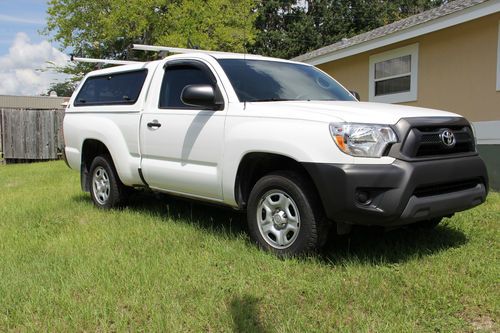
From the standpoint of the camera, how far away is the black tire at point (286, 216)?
13.6 feet

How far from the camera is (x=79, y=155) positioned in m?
7.12

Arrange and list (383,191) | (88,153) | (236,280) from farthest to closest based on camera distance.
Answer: (88,153) < (236,280) < (383,191)

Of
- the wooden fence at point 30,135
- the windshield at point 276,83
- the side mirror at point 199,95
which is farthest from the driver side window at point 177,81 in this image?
the wooden fence at point 30,135

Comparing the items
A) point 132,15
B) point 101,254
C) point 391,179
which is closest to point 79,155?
point 101,254

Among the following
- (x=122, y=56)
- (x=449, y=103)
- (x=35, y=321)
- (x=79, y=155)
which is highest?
(x=122, y=56)

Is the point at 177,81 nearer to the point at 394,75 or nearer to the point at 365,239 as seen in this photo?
the point at 365,239

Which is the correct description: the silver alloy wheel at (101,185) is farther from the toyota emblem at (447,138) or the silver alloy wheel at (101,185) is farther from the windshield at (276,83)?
the toyota emblem at (447,138)

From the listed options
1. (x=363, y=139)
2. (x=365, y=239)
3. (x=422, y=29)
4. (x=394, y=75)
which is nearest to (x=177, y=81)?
(x=363, y=139)

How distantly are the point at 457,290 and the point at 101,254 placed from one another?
121 inches

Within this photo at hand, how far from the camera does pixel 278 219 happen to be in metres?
4.39

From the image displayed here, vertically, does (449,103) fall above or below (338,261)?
above

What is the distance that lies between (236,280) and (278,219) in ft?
2.27

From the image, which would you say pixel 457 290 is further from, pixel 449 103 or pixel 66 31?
pixel 66 31

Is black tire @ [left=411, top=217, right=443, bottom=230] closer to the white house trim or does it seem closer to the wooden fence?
the white house trim
